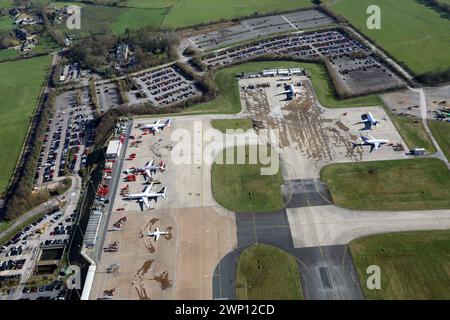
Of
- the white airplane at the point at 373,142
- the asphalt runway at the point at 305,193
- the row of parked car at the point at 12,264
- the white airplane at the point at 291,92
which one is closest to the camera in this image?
the row of parked car at the point at 12,264

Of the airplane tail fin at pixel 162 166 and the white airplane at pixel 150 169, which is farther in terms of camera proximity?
the airplane tail fin at pixel 162 166

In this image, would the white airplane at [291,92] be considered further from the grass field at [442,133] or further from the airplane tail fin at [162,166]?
the airplane tail fin at [162,166]

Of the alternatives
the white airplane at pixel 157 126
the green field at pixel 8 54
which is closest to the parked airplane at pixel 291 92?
the white airplane at pixel 157 126

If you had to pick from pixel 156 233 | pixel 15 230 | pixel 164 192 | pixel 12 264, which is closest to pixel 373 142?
pixel 164 192

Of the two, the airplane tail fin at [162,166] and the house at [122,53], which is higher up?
the house at [122,53]

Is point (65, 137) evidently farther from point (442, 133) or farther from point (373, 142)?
point (442, 133)
